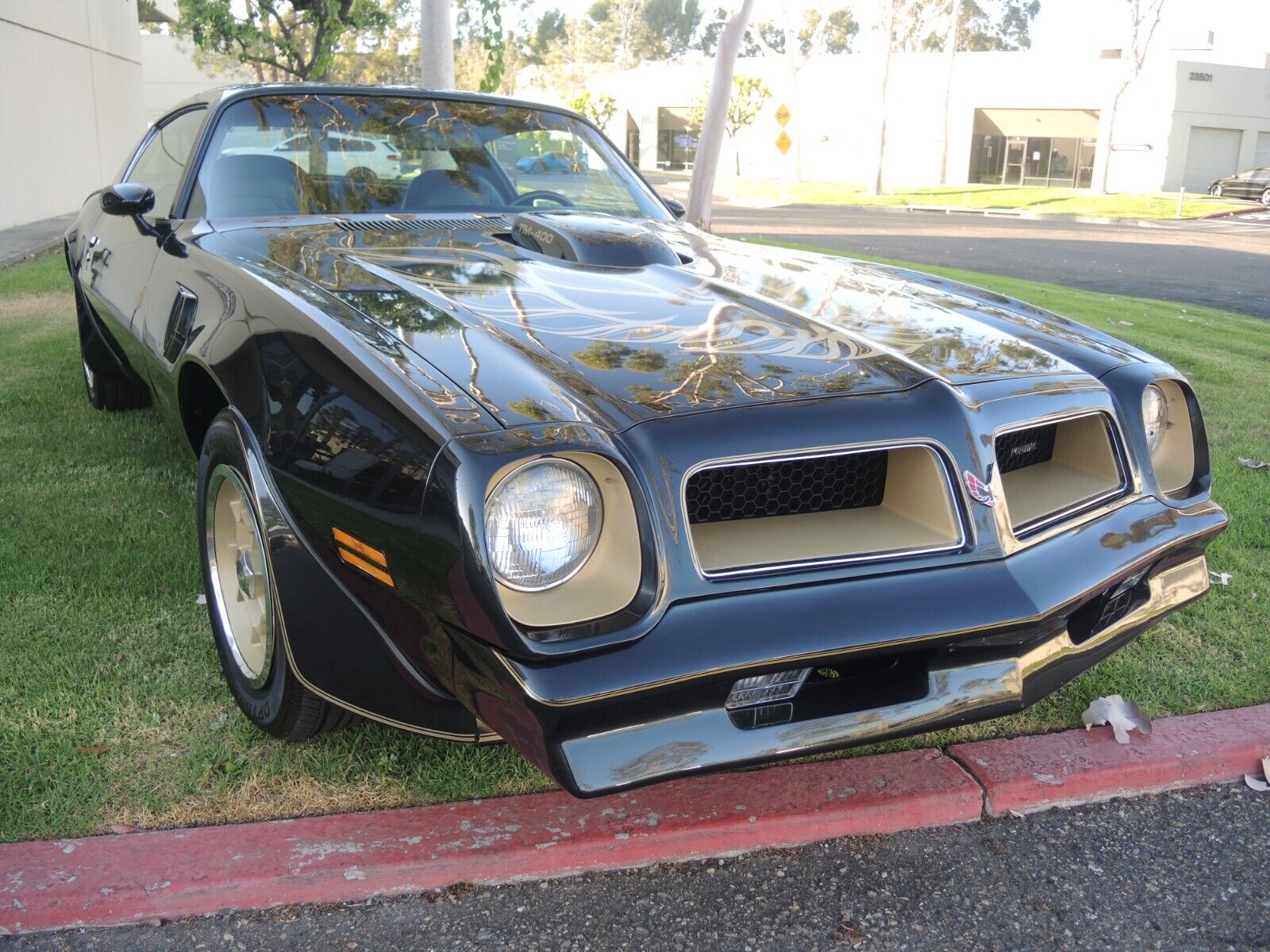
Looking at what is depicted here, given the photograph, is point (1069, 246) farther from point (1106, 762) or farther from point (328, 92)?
point (1106, 762)

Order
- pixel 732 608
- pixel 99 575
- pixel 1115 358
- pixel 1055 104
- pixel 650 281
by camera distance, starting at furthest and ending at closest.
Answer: pixel 1055 104 < pixel 99 575 < pixel 650 281 < pixel 1115 358 < pixel 732 608

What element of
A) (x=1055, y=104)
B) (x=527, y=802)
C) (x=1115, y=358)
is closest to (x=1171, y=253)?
(x=1115, y=358)

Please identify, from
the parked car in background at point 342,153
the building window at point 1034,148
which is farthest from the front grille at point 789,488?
the building window at point 1034,148

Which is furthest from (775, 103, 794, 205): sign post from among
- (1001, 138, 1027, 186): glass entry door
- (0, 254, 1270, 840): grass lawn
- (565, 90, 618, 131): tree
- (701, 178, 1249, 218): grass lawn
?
(0, 254, 1270, 840): grass lawn

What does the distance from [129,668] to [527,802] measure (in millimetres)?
1133

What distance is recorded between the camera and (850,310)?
2.63 metres

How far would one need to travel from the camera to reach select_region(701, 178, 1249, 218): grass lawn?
2880 cm

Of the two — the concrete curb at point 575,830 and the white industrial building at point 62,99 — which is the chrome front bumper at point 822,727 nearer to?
the concrete curb at point 575,830

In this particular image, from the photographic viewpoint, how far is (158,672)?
275 centimetres

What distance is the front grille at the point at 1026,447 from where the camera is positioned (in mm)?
2365

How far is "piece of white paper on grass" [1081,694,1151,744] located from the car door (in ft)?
9.19

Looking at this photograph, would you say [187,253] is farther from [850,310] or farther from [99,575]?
[850,310]

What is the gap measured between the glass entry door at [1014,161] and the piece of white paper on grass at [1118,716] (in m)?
43.2

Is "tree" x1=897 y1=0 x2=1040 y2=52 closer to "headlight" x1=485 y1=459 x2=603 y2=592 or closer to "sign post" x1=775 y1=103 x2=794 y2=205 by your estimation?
"sign post" x1=775 y1=103 x2=794 y2=205
